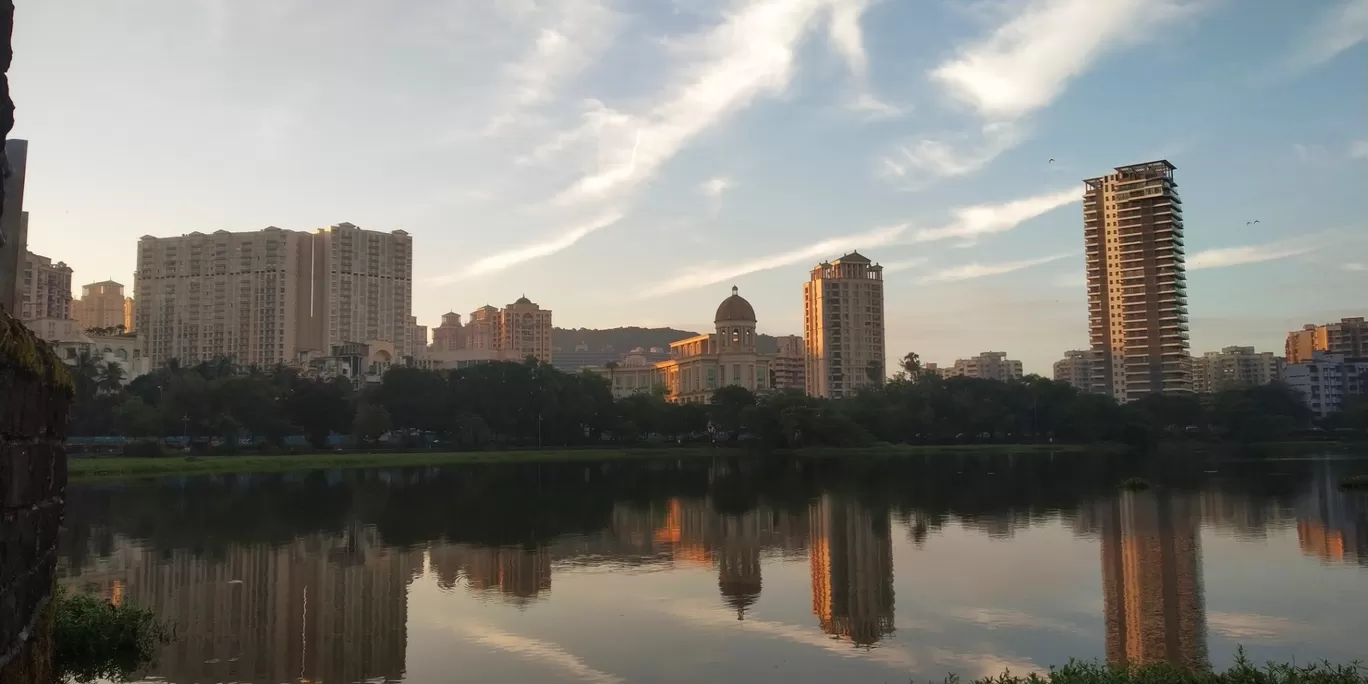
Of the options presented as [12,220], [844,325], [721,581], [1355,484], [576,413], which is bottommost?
[721,581]

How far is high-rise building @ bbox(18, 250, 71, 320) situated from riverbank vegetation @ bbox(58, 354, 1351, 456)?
124 feet

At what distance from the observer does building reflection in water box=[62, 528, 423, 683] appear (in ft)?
47.2

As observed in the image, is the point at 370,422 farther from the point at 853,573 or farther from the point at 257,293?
the point at 257,293

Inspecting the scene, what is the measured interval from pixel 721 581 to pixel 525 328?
172 meters

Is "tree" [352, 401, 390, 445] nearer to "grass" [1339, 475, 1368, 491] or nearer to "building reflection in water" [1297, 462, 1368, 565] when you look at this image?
"building reflection in water" [1297, 462, 1368, 565]

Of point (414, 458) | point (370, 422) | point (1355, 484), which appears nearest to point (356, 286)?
point (370, 422)

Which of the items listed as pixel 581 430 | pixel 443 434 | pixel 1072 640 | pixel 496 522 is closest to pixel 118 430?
pixel 443 434

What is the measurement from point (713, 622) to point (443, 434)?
70.3 m

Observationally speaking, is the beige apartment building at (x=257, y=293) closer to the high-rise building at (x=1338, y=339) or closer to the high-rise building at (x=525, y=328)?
the high-rise building at (x=525, y=328)

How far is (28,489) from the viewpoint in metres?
6.13

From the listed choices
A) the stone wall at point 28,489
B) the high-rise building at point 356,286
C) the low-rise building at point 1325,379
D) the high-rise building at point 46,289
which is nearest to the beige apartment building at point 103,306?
the high-rise building at point 46,289

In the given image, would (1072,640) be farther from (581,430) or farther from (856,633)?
(581,430)

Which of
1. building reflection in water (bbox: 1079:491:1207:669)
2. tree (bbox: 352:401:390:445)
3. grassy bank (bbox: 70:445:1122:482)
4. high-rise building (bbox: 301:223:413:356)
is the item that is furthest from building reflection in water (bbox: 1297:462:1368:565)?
high-rise building (bbox: 301:223:413:356)

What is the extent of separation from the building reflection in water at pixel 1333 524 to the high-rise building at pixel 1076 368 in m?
147
